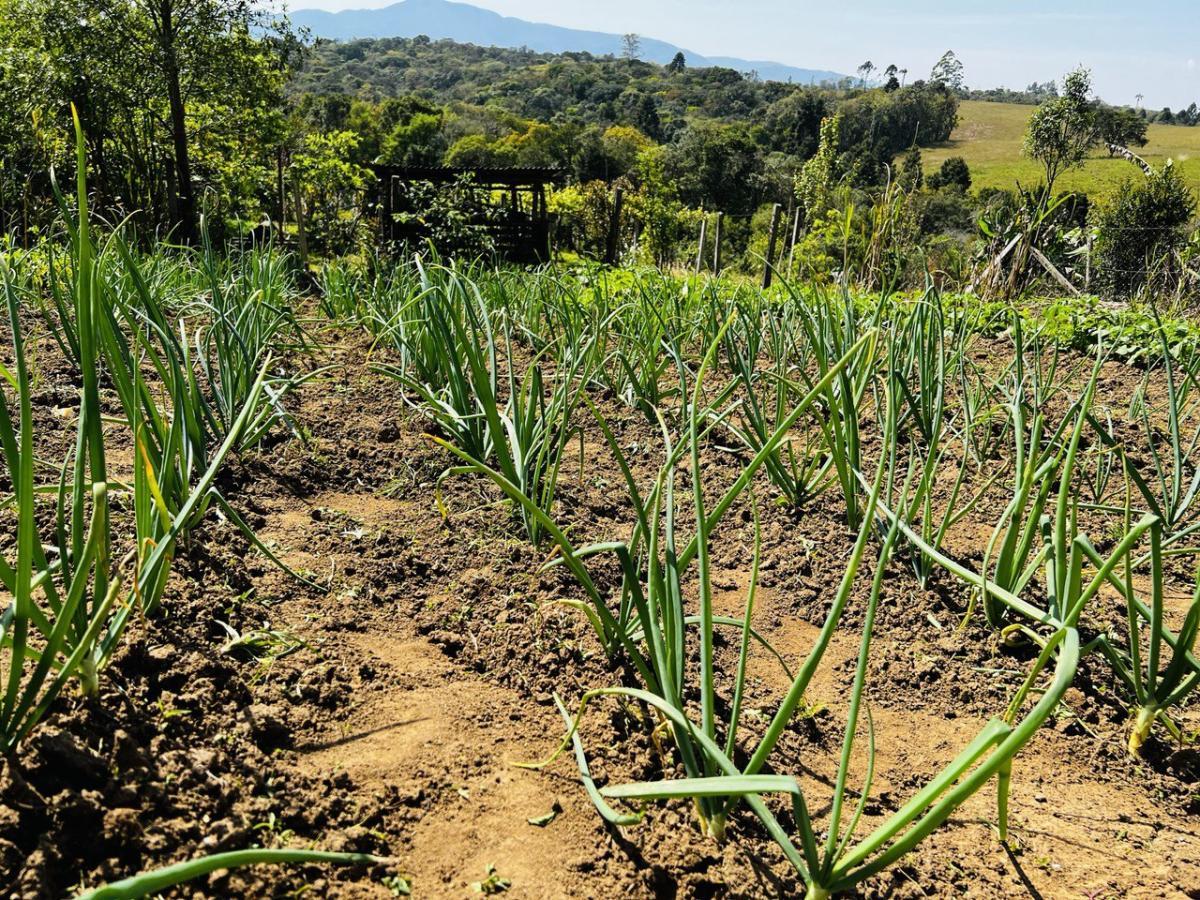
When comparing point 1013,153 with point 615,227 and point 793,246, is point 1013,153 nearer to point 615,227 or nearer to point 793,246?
point 615,227

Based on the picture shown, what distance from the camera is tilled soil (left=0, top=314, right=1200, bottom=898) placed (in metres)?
1.02

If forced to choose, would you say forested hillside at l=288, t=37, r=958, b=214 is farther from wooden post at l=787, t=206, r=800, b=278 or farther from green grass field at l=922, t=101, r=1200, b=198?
wooden post at l=787, t=206, r=800, b=278

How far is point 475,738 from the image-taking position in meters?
1.33

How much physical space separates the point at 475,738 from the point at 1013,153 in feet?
320

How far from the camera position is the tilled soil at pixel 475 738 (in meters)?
1.02

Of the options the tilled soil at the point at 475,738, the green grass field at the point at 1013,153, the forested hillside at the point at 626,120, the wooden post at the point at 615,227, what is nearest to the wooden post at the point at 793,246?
the tilled soil at the point at 475,738

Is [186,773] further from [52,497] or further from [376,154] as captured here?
[376,154]

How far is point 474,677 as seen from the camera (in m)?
1.54

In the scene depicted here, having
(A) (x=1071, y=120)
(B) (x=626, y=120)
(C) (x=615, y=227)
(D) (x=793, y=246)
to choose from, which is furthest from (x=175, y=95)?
(B) (x=626, y=120)

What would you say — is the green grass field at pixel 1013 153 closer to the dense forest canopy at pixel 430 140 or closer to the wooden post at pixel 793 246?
the dense forest canopy at pixel 430 140

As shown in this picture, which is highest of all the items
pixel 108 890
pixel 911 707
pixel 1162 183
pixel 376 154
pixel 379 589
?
pixel 376 154

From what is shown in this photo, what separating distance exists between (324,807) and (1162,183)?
28680mm

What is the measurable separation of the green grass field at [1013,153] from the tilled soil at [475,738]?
5854 centimetres

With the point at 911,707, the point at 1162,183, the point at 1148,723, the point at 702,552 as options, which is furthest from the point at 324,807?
the point at 1162,183
